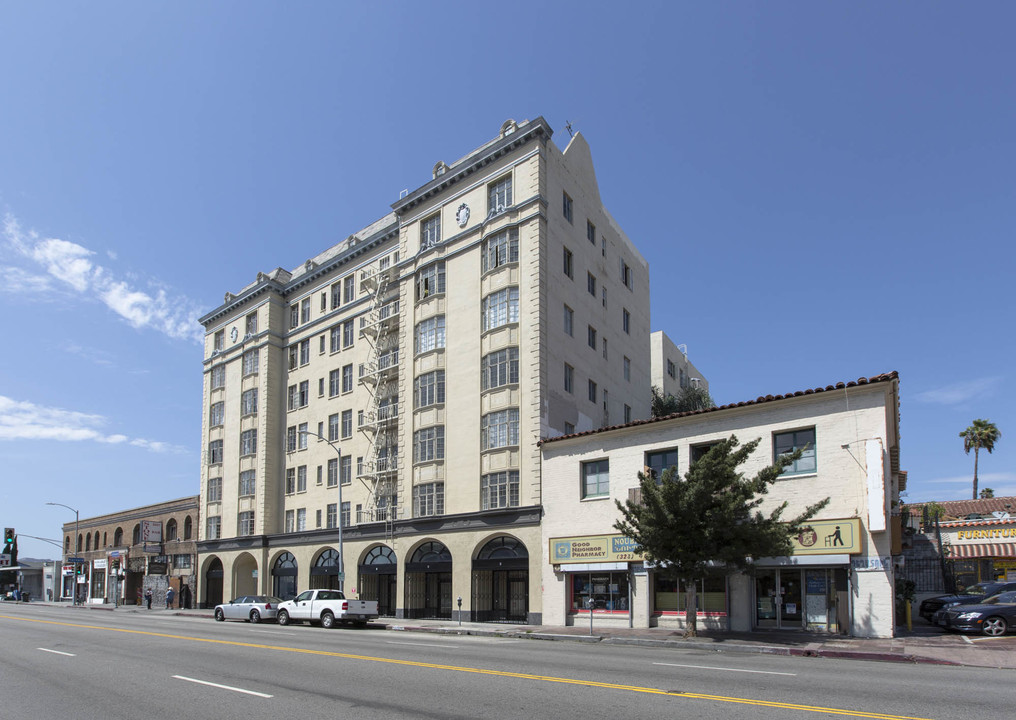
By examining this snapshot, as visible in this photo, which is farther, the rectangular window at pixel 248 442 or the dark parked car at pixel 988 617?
the rectangular window at pixel 248 442

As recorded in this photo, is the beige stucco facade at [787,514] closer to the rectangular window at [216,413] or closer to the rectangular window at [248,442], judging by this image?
the rectangular window at [248,442]

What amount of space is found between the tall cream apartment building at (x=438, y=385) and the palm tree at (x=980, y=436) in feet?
177

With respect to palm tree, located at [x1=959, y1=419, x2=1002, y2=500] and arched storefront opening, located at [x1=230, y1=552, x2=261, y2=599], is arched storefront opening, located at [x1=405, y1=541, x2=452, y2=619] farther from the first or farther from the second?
palm tree, located at [x1=959, y1=419, x2=1002, y2=500]

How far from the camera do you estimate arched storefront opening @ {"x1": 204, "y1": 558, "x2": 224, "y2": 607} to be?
55.0 m

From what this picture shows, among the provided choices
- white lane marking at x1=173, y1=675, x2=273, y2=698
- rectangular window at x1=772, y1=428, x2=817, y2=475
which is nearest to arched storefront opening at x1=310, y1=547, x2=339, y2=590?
rectangular window at x1=772, y1=428, x2=817, y2=475

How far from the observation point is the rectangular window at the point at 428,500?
3858 cm

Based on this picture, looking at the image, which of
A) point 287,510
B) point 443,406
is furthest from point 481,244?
point 287,510

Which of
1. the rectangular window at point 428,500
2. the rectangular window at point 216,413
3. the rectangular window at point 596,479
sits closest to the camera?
the rectangular window at point 596,479

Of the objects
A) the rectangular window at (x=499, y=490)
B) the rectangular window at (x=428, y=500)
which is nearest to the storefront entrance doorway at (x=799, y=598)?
the rectangular window at (x=499, y=490)

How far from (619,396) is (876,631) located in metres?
21.5

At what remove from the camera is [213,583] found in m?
55.7

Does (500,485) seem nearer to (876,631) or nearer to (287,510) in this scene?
(876,631)

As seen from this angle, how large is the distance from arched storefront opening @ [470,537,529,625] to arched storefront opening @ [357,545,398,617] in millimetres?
6902

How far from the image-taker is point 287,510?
50500 millimetres
